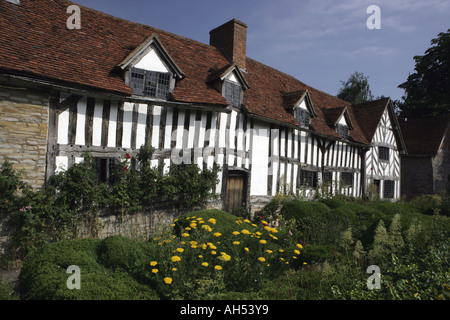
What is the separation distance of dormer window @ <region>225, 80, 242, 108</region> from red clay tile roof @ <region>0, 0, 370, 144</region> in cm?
41

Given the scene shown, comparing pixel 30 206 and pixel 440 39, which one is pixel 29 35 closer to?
pixel 30 206

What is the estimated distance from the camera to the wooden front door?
Result: 10.2m

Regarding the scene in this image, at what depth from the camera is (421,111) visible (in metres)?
23.9

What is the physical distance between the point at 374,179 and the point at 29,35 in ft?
59.2

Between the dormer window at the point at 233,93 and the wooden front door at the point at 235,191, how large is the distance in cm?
259

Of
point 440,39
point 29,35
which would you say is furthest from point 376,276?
point 440,39

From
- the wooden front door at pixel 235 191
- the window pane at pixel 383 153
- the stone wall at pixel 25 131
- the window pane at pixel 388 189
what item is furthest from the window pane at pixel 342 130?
the stone wall at pixel 25 131

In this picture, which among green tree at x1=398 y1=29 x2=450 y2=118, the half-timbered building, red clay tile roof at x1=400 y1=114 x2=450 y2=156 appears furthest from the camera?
green tree at x1=398 y1=29 x2=450 y2=118

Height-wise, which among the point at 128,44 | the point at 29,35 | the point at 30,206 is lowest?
the point at 30,206

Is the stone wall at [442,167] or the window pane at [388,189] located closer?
the window pane at [388,189]

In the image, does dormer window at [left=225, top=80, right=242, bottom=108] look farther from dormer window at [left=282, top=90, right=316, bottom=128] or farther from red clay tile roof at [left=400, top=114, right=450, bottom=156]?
red clay tile roof at [left=400, top=114, right=450, bottom=156]

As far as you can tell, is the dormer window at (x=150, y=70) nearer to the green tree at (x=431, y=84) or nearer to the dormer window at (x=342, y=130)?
the dormer window at (x=342, y=130)

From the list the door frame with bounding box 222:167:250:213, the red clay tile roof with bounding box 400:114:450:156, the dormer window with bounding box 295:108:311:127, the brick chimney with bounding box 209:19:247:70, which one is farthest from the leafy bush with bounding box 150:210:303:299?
the red clay tile roof with bounding box 400:114:450:156

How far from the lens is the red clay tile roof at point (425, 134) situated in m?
19.6
